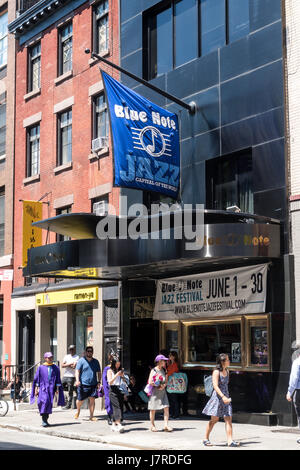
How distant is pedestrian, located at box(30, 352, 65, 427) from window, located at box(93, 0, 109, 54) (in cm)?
1110

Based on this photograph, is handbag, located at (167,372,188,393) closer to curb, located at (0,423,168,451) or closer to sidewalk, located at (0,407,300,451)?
sidewalk, located at (0,407,300,451)

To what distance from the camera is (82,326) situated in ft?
82.7

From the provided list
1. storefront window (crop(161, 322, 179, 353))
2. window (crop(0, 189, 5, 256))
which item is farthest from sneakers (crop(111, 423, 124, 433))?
window (crop(0, 189, 5, 256))

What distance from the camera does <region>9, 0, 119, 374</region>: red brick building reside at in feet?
80.3

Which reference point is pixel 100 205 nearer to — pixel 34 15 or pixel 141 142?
pixel 141 142

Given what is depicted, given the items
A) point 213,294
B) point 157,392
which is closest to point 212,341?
point 213,294

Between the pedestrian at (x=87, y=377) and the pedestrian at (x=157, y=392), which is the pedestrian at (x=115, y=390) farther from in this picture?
the pedestrian at (x=87, y=377)

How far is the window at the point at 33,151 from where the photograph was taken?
28.7 metres

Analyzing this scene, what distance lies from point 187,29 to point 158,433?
1115 centimetres

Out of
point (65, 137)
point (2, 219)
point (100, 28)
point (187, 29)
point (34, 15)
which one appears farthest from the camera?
point (2, 219)

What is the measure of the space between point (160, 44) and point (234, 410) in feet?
35.4

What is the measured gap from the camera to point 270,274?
17.2 metres
